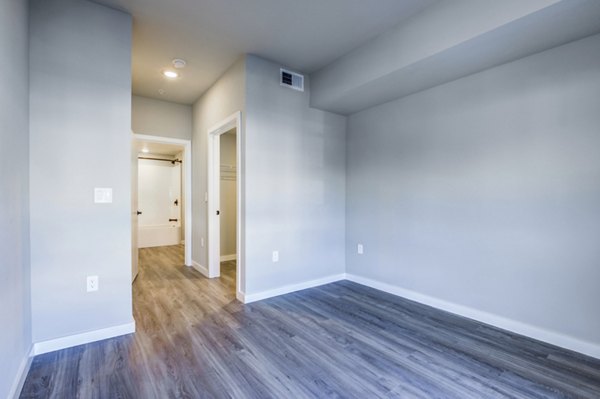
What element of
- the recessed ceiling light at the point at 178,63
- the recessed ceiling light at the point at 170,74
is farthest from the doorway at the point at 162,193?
the recessed ceiling light at the point at 178,63

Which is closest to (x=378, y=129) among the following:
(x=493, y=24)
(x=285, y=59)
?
(x=285, y=59)

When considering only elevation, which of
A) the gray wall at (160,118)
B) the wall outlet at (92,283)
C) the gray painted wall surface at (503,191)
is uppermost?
the gray wall at (160,118)

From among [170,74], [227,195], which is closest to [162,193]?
[227,195]

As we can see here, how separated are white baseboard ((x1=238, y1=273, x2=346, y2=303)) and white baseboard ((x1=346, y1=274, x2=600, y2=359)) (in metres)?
0.63

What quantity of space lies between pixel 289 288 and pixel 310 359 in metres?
1.40

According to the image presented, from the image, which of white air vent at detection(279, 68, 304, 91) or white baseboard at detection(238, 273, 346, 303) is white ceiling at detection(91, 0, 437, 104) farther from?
white baseboard at detection(238, 273, 346, 303)

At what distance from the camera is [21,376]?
1713mm

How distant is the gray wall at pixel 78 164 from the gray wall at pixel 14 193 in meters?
0.10

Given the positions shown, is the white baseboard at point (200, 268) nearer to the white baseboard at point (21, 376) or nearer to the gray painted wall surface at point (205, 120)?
the gray painted wall surface at point (205, 120)

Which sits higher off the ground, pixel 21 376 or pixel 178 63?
pixel 178 63

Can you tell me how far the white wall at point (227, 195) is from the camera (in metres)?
5.13

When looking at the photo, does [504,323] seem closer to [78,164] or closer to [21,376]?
[21,376]

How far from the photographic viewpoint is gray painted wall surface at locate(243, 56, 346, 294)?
10.2 feet

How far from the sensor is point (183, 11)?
7.67ft
